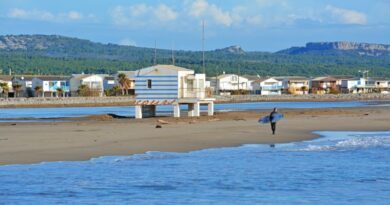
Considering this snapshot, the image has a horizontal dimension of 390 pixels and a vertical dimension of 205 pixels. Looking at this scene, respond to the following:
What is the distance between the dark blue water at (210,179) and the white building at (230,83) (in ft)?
445

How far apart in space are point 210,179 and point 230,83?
149 m

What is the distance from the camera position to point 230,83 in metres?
168

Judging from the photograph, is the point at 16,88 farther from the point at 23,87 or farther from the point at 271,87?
the point at 271,87

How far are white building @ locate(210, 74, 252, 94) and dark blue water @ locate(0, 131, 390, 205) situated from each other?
13578 cm

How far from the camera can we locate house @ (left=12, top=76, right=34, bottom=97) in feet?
471

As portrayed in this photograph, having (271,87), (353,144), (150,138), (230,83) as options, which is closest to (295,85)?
(271,87)

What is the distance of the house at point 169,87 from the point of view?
47.0m

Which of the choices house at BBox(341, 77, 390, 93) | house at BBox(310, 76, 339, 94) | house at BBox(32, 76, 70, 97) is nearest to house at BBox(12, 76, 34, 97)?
house at BBox(32, 76, 70, 97)

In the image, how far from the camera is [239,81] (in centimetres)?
16888

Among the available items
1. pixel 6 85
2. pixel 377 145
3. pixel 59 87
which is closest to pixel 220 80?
pixel 59 87

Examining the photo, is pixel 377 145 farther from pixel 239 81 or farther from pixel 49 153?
pixel 239 81

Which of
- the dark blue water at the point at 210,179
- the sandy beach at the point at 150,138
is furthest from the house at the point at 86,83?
the dark blue water at the point at 210,179

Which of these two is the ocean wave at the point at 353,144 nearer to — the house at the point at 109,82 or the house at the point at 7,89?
the house at the point at 7,89

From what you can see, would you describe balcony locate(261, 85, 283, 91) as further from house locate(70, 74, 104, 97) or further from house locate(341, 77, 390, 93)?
house locate(70, 74, 104, 97)
